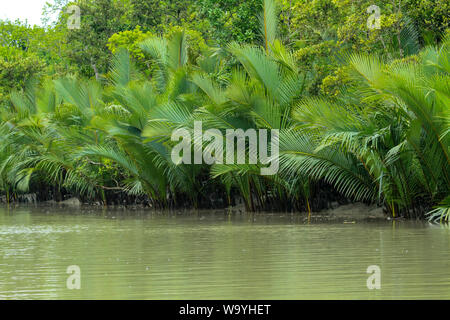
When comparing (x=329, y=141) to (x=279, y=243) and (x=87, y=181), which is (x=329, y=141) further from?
(x=87, y=181)

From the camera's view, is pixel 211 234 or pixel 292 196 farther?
pixel 292 196

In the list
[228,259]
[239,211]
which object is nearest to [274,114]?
[239,211]

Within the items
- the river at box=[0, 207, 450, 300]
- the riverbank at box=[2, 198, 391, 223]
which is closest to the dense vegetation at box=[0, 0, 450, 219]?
the riverbank at box=[2, 198, 391, 223]

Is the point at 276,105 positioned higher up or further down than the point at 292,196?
higher up

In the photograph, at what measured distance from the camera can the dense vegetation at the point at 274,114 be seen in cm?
1298

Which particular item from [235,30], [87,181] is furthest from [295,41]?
[87,181]

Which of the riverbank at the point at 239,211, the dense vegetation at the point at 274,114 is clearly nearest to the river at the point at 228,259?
the riverbank at the point at 239,211

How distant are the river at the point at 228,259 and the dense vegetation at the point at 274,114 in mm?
1135

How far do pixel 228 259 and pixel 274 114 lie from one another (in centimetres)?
614

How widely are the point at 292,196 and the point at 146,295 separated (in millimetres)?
9642

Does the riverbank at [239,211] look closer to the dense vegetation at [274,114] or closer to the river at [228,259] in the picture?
the dense vegetation at [274,114]

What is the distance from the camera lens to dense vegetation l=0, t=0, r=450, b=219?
12984 mm

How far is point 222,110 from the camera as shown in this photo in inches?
607

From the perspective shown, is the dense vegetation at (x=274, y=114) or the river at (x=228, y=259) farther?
the dense vegetation at (x=274, y=114)
